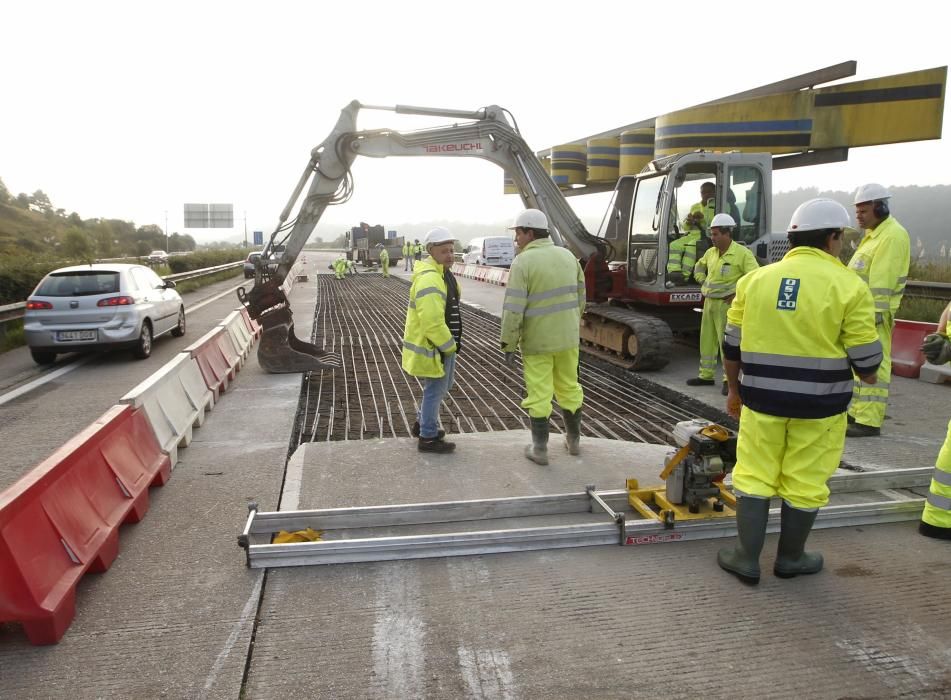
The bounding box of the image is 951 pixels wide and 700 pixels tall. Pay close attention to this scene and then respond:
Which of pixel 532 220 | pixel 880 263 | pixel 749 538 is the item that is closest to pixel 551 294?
pixel 532 220

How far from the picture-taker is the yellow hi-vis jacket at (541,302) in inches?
210

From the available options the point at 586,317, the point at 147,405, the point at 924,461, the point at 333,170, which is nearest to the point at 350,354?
the point at 333,170

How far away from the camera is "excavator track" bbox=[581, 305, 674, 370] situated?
28.8 feet

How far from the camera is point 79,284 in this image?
1027cm

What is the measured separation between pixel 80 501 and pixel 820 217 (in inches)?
179

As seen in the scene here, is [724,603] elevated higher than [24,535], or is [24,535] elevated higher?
[24,535]

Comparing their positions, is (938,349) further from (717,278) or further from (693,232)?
(693,232)

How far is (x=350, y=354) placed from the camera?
36.5 feet

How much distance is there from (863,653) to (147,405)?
516 cm

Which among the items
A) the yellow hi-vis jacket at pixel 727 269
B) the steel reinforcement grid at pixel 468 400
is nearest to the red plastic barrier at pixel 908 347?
the yellow hi-vis jacket at pixel 727 269

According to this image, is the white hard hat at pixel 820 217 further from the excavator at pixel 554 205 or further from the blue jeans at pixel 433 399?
the excavator at pixel 554 205

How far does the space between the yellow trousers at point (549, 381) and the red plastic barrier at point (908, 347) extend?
5.80m

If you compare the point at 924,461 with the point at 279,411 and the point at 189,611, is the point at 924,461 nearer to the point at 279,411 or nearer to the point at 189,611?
the point at 189,611

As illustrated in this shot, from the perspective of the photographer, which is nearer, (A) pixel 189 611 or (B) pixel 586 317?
(A) pixel 189 611
